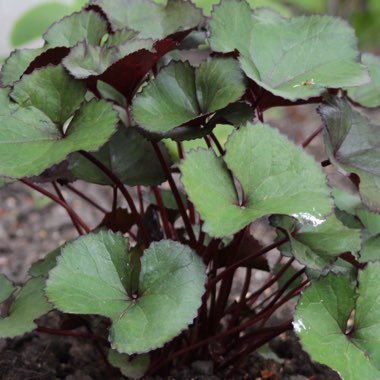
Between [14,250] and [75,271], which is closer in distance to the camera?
[75,271]

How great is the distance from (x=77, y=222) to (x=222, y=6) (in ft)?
1.37

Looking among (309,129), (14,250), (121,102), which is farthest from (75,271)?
(309,129)

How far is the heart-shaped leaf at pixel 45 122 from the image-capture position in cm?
83

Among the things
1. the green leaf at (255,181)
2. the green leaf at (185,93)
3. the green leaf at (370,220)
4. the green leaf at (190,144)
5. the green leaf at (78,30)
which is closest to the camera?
the green leaf at (255,181)

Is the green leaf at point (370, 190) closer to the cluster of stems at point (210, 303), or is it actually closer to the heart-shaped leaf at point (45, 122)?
the cluster of stems at point (210, 303)

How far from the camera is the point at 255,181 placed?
865 millimetres

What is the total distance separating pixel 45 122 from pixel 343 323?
46 cm

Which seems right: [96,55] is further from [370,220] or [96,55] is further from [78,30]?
[370,220]

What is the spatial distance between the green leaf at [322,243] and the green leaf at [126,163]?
0.23 meters

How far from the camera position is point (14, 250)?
1.82m

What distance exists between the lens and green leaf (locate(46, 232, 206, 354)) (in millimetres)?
809

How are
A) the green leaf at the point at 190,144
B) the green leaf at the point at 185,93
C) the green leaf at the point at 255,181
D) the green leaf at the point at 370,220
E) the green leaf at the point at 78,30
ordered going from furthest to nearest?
1. the green leaf at the point at 190,144
2. the green leaf at the point at 370,220
3. the green leaf at the point at 78,30
4. the green leaf at the point at 185,93
5. the green leaf at the point at 255,181

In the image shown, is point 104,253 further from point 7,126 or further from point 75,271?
point 7,126

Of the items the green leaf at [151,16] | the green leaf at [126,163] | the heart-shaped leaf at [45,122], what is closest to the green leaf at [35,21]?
the green leaf at [151,16]
